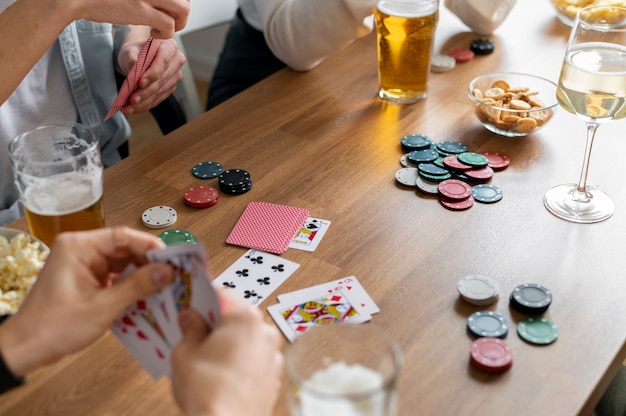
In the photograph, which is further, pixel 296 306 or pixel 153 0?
pixel 153 0

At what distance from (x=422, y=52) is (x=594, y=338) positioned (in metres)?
0.80

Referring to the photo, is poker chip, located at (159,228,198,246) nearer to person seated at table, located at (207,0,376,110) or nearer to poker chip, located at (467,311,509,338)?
poker chip, located at (467,311,509,338)

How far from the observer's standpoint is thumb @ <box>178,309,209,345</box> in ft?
2.72

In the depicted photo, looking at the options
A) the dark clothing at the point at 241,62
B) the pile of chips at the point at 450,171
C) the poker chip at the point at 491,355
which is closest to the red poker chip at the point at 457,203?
the pile of chips at the point at 450,171

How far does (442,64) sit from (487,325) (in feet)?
3.02

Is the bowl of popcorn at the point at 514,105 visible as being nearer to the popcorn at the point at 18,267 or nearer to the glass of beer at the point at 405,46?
the glass of beer at the point at 405,46

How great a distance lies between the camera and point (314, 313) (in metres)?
1.08

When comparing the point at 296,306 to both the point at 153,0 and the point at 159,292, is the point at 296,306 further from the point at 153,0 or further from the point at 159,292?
the point at 153,0

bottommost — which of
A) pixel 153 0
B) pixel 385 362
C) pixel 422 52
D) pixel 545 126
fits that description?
pixel 545 126

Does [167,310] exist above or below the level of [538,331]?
above

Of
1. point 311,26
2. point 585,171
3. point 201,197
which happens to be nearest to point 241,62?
point 311,26

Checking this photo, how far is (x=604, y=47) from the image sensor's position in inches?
49.3

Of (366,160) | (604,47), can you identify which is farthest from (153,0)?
(604,47)

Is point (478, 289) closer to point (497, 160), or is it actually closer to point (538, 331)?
point (538, 331)
